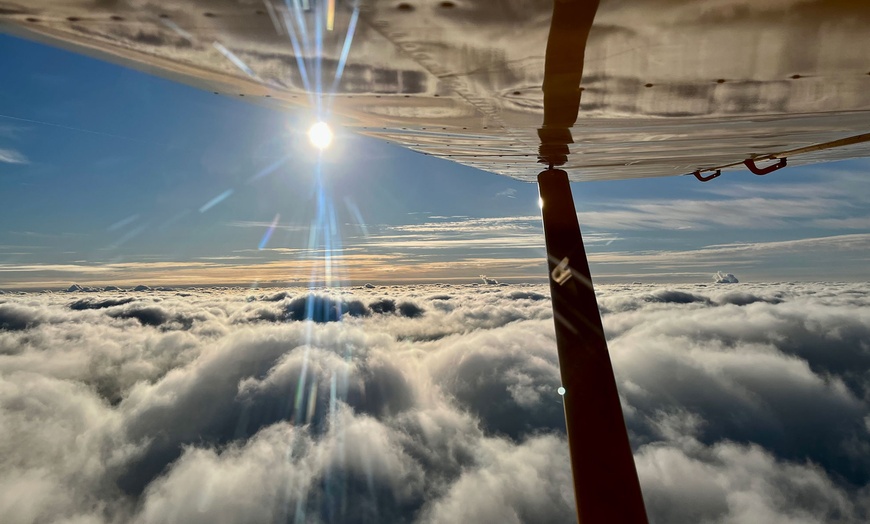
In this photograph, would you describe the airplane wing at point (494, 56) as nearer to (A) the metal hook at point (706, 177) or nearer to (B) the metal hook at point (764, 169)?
(B) the metal hook at point (764, 169)

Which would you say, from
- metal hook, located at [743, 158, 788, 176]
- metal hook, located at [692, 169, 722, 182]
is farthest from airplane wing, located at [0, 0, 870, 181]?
metal hook, located at [692, 169, 722, 182]

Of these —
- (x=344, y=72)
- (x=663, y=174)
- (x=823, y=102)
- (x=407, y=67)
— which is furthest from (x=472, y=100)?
(x=663, y=174)

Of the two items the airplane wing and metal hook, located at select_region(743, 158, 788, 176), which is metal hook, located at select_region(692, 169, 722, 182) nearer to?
metal hook, located at select_region(743, 158, 788, 176)

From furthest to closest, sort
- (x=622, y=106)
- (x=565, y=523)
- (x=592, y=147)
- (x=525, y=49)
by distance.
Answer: (x=565, y=523), (x=592, y=147), (x=622, y=106), (x=525, y=49)

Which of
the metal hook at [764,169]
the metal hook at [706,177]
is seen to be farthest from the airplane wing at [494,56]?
the metal hook at [706,177]

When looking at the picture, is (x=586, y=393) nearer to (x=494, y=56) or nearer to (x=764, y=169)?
(x=494, y=56)

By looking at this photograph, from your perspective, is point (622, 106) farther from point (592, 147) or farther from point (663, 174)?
point (663, 174)
